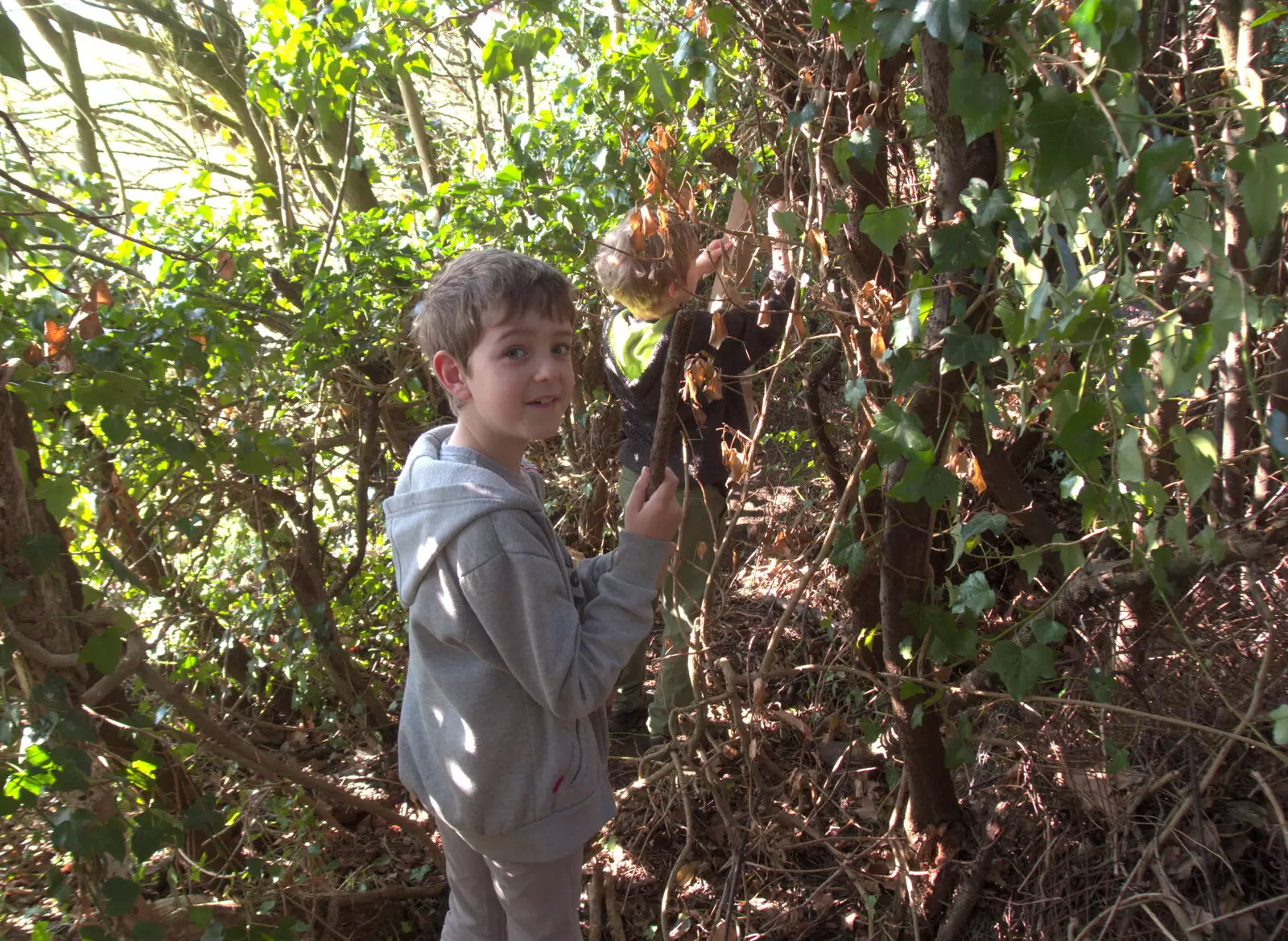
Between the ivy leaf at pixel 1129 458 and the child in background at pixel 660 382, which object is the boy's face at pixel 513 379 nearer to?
the child in background at pixel 660 382

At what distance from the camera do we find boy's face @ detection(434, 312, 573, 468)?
157cm

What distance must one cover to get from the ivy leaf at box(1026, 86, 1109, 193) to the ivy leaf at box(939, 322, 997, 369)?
0.32 metres

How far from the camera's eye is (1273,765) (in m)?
1.87

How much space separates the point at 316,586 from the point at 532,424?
196 cm

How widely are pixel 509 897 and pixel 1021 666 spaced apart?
1.01 meters

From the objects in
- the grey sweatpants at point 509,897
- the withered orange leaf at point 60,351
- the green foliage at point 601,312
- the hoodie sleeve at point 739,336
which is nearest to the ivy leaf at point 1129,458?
the green foliage at point 601,312

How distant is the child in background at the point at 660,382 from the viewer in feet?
7.44

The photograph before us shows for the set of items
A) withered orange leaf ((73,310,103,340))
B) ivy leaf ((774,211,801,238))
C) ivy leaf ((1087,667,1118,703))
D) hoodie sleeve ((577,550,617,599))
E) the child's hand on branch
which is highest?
withered orange leaf ((73,310,103,340))

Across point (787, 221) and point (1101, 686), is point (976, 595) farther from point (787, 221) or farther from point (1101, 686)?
point (787, 221)

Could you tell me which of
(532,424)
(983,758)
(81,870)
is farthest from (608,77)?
(81,870)

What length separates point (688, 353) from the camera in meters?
2.65

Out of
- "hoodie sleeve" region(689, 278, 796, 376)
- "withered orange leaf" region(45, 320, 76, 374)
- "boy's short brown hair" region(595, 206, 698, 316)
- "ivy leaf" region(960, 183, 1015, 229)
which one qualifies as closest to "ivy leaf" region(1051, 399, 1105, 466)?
"ivy leaf" region(960, 183, 1015, 229)

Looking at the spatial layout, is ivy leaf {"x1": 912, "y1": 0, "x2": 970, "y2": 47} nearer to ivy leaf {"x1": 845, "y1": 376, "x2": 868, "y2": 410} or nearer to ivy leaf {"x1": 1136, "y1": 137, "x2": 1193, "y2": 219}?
ivy leaf {"x1": 1136, "y1": 137, "x2": 1193, "y2": 219}

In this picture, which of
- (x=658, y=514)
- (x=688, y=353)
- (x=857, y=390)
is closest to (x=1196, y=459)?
(x=857, y=390)
